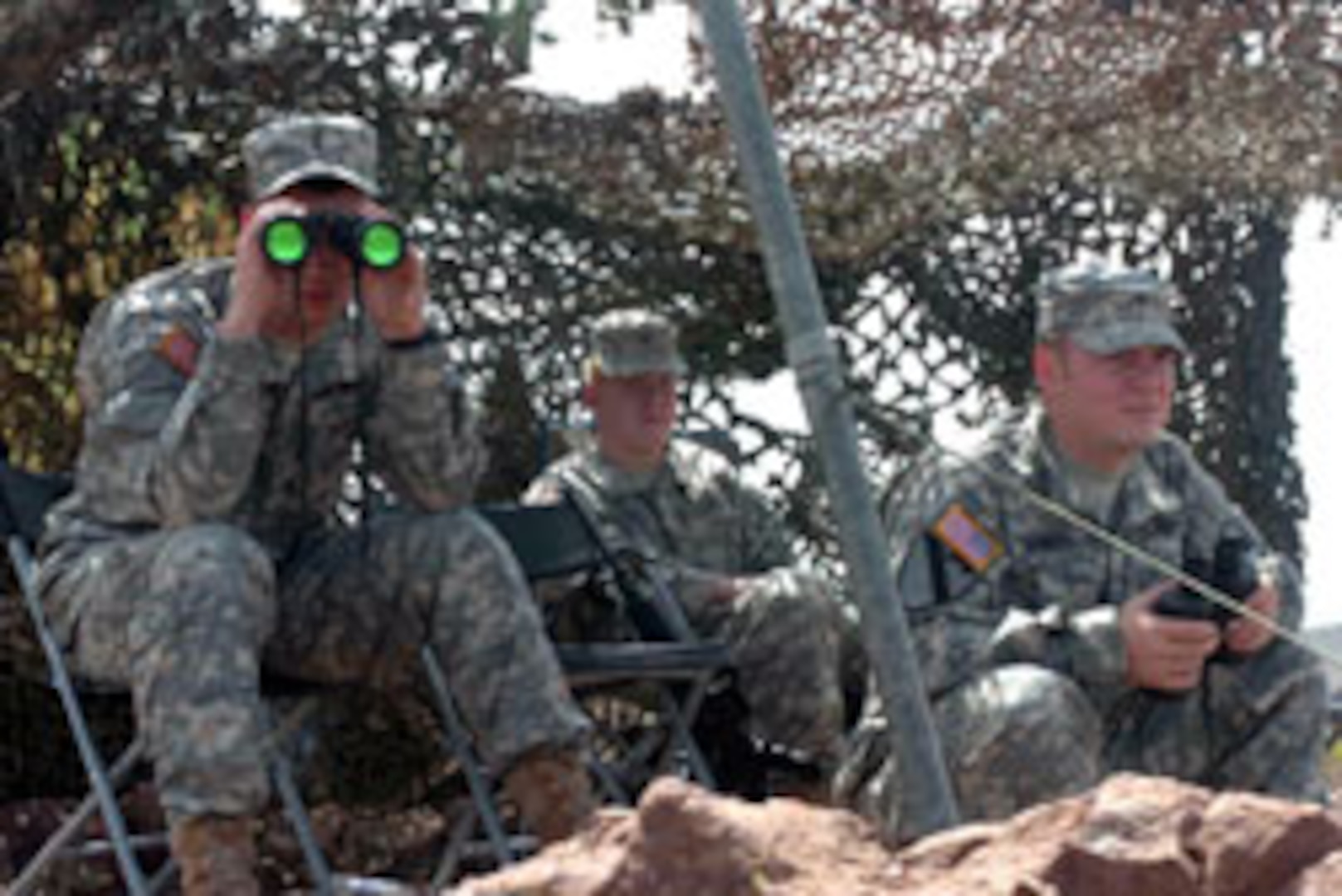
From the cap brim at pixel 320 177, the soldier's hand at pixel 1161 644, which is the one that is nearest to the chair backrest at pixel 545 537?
the cap brim at pixel 320 177

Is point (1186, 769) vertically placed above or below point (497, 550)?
below

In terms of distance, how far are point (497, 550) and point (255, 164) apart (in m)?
0.74

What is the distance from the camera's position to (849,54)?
598 cm

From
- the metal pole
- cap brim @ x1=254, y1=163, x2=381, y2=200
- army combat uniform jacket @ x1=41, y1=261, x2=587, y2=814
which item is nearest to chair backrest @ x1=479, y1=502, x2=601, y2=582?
army combat uniform jacket @ x1=41, y1=261, x2=587, y2=814

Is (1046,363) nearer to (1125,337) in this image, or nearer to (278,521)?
(1125,337)

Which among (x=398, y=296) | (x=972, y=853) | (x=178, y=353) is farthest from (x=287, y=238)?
(x=972, y=853)

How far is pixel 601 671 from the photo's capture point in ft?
15.5

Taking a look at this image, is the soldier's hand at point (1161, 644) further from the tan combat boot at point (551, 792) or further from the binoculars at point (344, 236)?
the binoculars at point (344, 236)

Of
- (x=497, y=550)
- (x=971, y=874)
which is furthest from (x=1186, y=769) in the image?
(x=971, y=874)

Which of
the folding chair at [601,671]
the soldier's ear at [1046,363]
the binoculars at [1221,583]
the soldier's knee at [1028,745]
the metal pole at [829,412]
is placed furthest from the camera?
the folding chair at [601,671]

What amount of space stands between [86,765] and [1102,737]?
158cm

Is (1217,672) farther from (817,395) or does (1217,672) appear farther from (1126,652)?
(817,395)

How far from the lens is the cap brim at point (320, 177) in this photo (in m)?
4.21

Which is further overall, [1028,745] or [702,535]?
[702,535]
